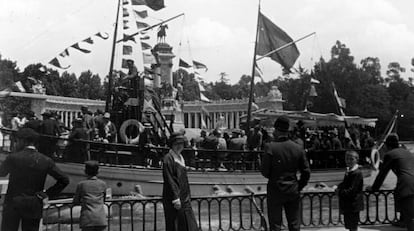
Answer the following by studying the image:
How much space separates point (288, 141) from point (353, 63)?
254ft

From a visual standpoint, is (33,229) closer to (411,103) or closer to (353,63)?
(411,103)

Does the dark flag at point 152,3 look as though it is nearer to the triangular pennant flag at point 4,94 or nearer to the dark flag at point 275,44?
the dark flag at point 275,44

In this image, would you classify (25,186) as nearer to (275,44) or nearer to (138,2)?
(138,2)

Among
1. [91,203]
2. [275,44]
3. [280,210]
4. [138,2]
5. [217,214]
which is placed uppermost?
[138,2]

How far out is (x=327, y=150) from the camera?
2169 centimetres

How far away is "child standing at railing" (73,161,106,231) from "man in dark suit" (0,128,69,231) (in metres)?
0.83

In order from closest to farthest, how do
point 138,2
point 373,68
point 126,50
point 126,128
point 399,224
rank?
point 399,224 < point 126,128 < point 138,2 < point 126,50 < point 373,68

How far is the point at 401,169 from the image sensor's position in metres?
8.02

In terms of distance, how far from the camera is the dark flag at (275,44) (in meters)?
24.2

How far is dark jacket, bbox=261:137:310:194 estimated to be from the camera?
705cm

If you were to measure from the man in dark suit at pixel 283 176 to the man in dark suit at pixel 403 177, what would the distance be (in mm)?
1679

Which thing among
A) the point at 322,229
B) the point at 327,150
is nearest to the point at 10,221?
the point at 322,229

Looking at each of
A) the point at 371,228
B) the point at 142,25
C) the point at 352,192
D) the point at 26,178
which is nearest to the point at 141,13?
the point at 142,25

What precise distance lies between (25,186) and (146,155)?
40.5 ft
